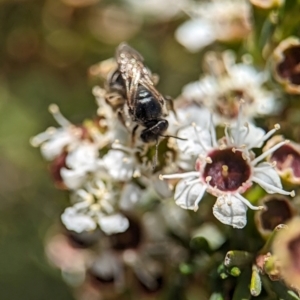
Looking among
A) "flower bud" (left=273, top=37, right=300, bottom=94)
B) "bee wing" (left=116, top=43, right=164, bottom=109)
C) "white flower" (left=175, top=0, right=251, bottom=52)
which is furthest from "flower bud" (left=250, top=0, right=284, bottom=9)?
"bee wing" (left=116, top=43, right=164, bottom=109)

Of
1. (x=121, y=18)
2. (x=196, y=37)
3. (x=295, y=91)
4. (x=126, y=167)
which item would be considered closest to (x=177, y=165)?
(x=126, y=167)

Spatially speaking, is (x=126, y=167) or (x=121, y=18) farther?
(x=121, y=18)

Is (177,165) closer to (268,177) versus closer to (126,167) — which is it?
(126,167)

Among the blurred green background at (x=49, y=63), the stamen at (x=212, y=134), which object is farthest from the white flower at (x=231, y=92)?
the blurred green background at (x=49, y=63)

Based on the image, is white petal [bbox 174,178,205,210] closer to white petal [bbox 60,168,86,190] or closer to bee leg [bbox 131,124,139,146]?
bee leg [bbox 131,124,139,146]

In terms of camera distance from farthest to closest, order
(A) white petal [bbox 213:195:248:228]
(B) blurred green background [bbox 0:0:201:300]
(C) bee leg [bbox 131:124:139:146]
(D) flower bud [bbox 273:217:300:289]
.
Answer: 1. (B) blurred green background [bbox 0:0:201:300]
2. (C) bee leg [bbox 131:124:139:146]
3. (A) white petal [bbox 213:195:248:228]
4. (D) flower bud [bbox 273:217:300:289]
